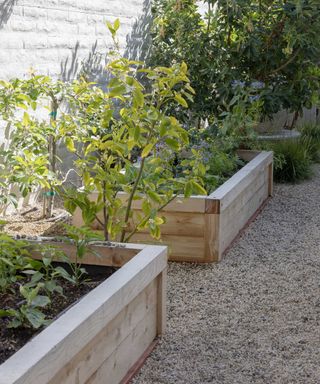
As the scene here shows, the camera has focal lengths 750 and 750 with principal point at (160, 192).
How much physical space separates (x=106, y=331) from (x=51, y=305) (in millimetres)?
310

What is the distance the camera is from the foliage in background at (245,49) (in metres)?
6.32

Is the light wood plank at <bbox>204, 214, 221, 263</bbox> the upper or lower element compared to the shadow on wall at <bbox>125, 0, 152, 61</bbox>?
lower

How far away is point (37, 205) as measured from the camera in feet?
17.4

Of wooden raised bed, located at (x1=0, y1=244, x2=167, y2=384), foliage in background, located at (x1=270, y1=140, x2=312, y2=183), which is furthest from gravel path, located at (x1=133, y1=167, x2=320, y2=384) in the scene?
foliage in background, located at (x1=270, y1=140, x2=312, y2=183)

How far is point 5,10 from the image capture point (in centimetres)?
484

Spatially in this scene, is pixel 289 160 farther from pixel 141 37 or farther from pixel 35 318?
pixel 35 318

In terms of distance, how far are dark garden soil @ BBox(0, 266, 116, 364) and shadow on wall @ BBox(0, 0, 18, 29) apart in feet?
7.85

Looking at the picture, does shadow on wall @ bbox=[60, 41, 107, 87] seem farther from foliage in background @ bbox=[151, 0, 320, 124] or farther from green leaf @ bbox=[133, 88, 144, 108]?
green leaf @ bbox=[133, 88, 144, 108]

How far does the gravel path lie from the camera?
288cm

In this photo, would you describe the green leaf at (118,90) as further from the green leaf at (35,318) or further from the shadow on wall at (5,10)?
the shadow on wall at (5,10)

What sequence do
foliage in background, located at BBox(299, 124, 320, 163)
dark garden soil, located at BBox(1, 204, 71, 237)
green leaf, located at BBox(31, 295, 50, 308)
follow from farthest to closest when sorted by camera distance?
foliage in background, located at BBox(299, 124, 320, 163)
dark garden soil, located at BBox(1, 204, 71, 237)
green leaf, located at BBox(31, 295, 50, 308)

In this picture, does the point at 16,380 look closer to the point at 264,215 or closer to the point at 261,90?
the point at 264,215

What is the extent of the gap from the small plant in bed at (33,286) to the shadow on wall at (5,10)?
88.9 inches

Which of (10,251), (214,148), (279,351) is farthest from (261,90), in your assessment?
(10,251)
